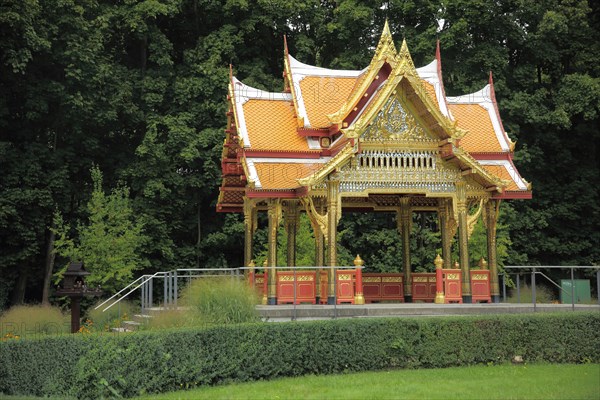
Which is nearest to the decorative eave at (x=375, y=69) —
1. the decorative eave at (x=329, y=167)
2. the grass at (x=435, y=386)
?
the decorative eave at (x=329, y=167)

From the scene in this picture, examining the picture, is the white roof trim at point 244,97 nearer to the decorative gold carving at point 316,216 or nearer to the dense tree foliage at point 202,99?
the decorative gold carving at point 316,216

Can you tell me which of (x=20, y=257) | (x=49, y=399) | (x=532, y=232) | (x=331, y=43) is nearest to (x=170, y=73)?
(x=331, y=43)

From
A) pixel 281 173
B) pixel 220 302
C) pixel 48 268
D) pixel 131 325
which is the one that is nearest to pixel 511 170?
pixel 281 173

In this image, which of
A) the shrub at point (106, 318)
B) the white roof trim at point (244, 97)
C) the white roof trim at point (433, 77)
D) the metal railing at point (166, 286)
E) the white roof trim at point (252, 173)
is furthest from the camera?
the white roof trim at point (433, 77)

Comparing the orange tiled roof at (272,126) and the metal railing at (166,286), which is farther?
the orange tiled roof at (272,126)

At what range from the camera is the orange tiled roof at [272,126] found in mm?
24344

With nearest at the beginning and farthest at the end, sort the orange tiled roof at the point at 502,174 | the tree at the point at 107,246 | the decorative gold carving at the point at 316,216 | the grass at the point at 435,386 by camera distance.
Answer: the grass at the point at 435,386, the decorative gold carving at the point at 316,216, the orange tiled roof at the point at 502,174, the tree at the point at 107,246

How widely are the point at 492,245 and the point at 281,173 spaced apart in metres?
7.50

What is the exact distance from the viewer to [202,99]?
131 ft

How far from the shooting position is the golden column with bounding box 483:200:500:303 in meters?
23.8

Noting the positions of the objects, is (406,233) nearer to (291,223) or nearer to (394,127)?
(291,223)

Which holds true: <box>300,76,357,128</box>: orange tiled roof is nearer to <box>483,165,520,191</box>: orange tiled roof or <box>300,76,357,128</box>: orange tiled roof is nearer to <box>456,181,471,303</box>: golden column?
<box>456,181,471,303</box>: golden column

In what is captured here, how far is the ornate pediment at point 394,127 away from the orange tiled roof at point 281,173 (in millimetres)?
1978

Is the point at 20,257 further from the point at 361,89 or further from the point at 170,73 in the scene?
the point at 361,89
